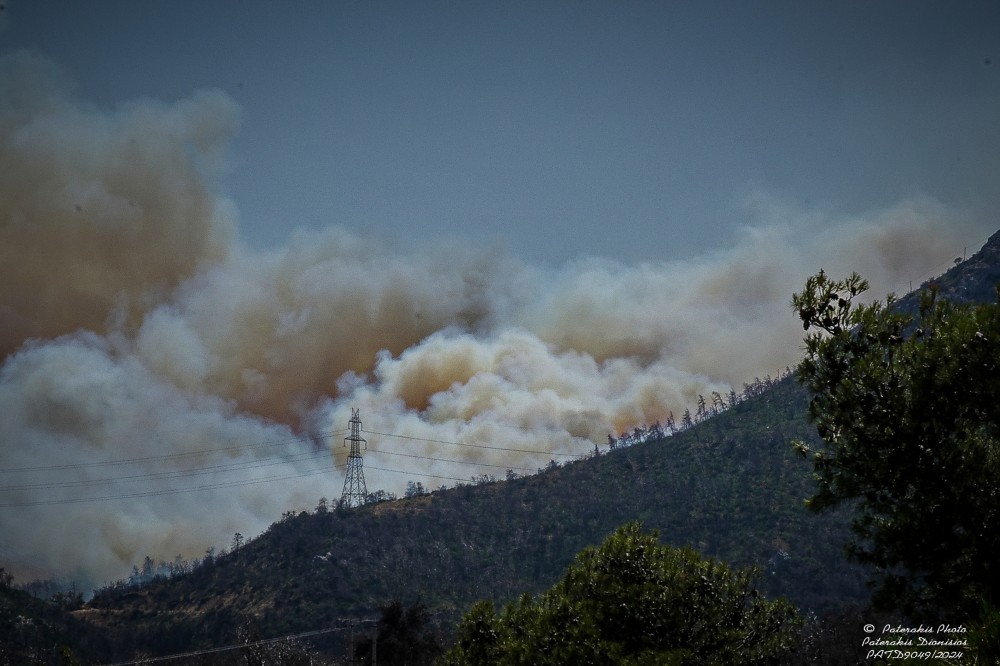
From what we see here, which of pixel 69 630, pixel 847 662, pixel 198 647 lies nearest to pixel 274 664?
pixel 847 662

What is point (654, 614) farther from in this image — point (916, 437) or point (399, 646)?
point (399, 646)

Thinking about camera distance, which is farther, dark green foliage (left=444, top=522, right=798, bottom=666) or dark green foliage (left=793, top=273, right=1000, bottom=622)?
dark green foliage (left=444, top=522, right=798, bottom=666)

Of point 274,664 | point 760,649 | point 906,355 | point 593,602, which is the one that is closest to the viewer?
point 906,355

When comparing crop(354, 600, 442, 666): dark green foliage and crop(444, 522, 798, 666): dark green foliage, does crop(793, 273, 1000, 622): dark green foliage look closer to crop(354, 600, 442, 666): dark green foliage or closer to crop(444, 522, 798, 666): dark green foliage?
crop(444, 522, 798, 666): dark green foliage

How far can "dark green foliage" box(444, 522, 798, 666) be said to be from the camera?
28.8m

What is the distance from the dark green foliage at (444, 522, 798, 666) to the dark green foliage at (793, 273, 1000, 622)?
1077cm

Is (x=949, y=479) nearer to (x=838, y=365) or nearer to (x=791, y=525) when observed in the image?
(x=838, y=365)

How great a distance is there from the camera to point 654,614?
29547 mm

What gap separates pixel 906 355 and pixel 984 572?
4784 millimetres

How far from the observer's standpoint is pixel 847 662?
3846 inches

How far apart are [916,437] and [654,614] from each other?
1506 centimetres

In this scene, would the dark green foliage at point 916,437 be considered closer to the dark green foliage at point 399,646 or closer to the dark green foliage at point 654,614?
the dark green foliage at point 654,614

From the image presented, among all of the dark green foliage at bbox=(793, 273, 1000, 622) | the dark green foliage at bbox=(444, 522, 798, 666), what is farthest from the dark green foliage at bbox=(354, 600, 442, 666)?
the dark green foliage at bbox=(793, 273, 1000, 622)

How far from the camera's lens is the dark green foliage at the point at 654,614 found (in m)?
28.8
